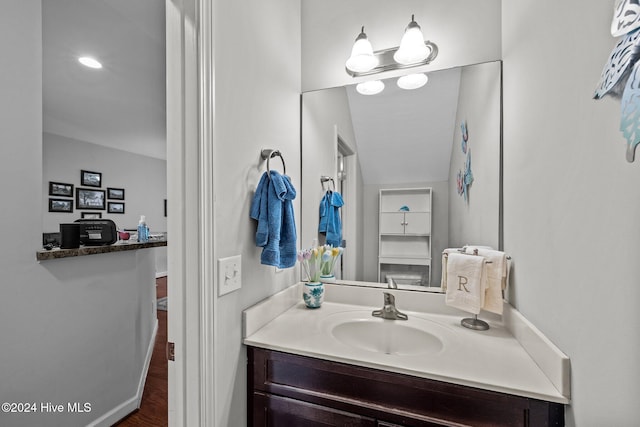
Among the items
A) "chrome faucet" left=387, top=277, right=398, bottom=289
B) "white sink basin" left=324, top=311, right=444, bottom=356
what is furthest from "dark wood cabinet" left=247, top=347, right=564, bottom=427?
"chrome faucet" left=387, top=277, right=398, bottom=289

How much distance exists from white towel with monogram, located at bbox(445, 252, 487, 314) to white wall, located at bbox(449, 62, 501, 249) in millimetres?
158

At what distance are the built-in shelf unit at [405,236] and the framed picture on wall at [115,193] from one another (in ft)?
18.3

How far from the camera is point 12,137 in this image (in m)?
1.26

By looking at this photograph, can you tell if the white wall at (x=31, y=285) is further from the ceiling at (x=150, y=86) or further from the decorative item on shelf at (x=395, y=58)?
the decorative item on shelf at (x=395, y=58)

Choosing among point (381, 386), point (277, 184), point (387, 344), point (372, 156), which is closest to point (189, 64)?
point (277, 184)

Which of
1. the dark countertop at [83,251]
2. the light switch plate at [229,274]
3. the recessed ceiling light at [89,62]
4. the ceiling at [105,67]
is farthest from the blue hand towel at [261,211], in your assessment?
the recessed ceiling light at [89,62]

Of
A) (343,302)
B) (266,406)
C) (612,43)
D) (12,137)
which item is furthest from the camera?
(343,302)

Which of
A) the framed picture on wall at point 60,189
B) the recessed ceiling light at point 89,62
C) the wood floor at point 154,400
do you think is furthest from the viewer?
the framed picture on wall at point 60,189

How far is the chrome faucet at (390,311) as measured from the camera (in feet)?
3.96

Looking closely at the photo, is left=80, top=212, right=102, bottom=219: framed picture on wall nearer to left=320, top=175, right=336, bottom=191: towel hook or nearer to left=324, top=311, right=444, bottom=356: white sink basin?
left=320, top=175, right=336, bottom=191: towel hook

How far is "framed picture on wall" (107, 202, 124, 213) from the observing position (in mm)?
5068

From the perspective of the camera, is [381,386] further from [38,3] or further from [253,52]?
[38,3]

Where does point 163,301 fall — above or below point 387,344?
below

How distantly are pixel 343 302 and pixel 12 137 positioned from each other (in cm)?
175
